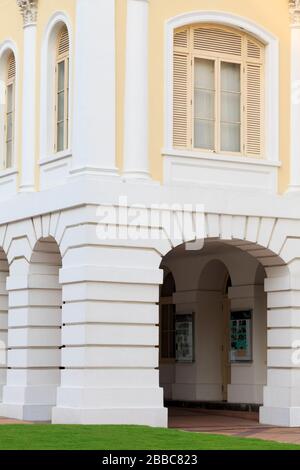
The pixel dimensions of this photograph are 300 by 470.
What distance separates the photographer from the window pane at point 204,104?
78.5 feet

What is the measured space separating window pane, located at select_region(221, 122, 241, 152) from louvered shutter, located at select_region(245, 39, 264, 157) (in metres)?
0.17

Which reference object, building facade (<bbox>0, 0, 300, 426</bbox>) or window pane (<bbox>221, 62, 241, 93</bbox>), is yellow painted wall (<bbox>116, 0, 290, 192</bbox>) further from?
window pane (<bbox>221, 62, 241, 93</bbox>)

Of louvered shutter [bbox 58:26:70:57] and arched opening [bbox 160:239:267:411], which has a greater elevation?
louvered shutter [bbox 58:26:70:57]

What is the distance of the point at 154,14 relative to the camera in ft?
75.9

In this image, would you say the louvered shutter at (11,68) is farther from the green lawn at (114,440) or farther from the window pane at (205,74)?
the green lawn at (114,440)

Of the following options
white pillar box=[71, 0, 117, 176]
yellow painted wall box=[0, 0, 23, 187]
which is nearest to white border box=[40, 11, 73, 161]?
yellow painted wall box=[0, 0, 23, 187]

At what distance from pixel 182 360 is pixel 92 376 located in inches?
313

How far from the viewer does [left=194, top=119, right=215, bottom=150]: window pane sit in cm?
2381


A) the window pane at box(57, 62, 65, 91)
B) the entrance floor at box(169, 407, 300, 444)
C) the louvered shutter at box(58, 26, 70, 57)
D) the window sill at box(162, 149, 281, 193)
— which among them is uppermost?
the louvered shutter at box(58, 26, 70, 57)

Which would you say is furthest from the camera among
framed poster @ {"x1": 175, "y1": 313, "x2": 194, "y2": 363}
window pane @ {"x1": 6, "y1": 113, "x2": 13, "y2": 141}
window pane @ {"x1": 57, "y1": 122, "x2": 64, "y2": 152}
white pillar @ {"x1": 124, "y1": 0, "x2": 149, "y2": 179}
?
framed poster @ {"x1": 175, "y1": 313, "x2": 194, "y2": 363}

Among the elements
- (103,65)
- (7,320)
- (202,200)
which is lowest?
(7,320)

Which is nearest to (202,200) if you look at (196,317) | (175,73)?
(175,73)

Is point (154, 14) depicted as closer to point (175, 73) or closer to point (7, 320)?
point (175, 73)
